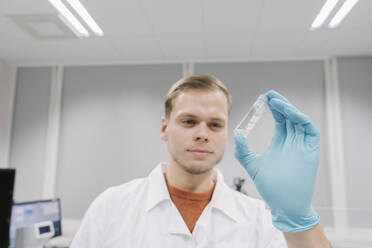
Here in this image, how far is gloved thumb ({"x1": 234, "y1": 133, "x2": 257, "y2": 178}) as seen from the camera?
965 mm

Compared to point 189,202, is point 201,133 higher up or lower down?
higher up

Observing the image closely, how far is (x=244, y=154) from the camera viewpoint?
0.99 m

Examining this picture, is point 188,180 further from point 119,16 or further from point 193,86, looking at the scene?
point 119,16

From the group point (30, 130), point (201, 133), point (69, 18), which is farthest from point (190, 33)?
point (30, 130)

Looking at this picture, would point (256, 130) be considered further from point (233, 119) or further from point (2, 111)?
point (2, 111)

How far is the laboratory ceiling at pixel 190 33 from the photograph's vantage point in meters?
2.24

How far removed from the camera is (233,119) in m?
3.09

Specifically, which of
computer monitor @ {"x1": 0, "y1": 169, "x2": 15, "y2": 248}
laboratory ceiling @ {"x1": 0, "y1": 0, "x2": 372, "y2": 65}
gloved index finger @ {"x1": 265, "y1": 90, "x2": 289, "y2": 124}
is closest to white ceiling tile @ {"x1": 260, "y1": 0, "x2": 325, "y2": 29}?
laboratory ceiling @ {"x1": 0, "y1": 0, "x2": 372, "y2": 65}

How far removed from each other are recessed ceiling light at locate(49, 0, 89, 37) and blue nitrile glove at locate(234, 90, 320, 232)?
2107mm

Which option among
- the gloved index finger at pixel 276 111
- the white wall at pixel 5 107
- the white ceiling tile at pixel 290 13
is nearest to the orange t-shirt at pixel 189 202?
the gloved index finger at pixel 276 111

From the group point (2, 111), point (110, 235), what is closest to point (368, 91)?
point (110, 235)

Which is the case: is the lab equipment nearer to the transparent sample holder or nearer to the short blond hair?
the short blond hair

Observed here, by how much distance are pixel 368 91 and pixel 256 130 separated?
1.38 m

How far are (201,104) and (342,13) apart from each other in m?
2.01
